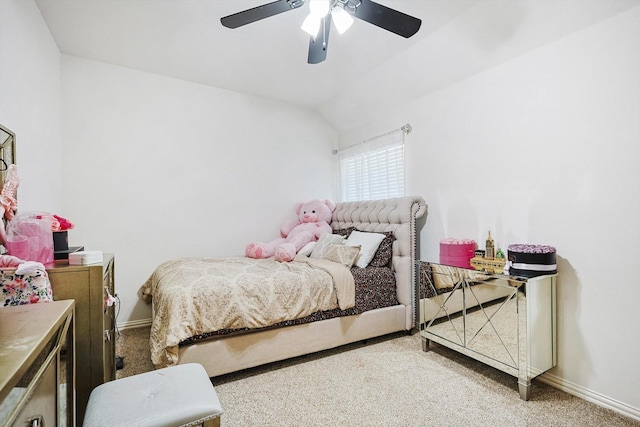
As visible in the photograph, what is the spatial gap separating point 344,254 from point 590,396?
6.08 feet

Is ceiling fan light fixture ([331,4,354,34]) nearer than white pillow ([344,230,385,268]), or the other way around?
ceiling fan light fixture ([331,4,354,34])

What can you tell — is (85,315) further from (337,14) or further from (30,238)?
(337,14)

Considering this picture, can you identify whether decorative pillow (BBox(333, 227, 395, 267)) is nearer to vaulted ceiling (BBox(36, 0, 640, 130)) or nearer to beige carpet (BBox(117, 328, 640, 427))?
beige carpet (BBox(117, 328, 640, 427))

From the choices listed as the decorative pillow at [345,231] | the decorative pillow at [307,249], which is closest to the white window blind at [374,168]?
the decorative pillow at [345,231]

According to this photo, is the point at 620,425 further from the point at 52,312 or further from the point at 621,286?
the point at 52,312

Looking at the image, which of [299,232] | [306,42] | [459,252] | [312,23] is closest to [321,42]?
[312,23]

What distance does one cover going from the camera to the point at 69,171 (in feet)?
9.62

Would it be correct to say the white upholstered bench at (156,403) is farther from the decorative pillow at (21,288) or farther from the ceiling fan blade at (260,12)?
the ceiling fan blade at (260,12)

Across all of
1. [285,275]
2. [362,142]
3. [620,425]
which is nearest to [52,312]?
[285,275]

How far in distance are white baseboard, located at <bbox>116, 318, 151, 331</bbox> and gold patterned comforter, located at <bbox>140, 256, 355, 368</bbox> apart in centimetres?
94

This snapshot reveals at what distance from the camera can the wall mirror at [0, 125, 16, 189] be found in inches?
63.1

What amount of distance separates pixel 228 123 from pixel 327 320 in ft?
8.45

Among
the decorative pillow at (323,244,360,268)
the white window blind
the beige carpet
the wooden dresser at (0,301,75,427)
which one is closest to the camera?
the wooden dresser at (0,301,75,427)

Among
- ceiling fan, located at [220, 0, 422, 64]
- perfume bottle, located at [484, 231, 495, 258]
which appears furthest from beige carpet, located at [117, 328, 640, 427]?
ceiling fan, located at [220, 0, 422, 64]
